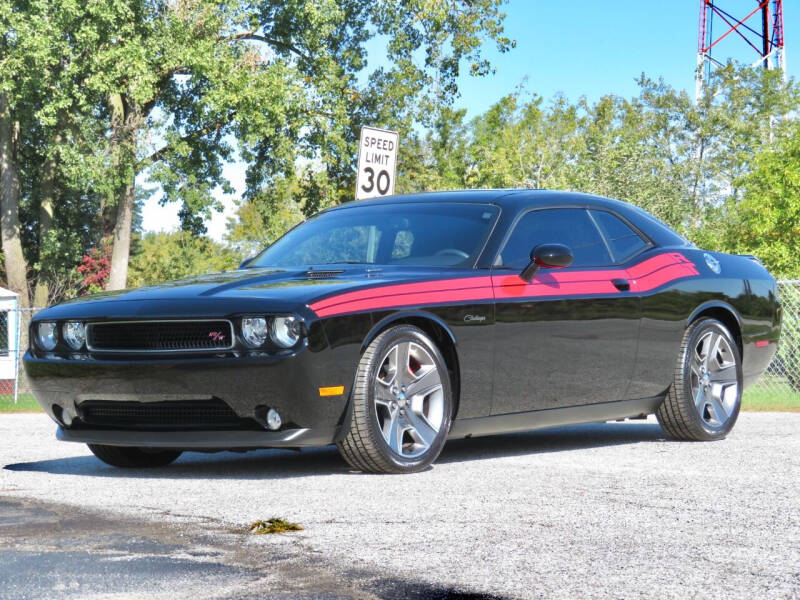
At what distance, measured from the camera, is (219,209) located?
32094 mm

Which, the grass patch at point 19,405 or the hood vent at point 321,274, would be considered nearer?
the hood vent at point 321,274

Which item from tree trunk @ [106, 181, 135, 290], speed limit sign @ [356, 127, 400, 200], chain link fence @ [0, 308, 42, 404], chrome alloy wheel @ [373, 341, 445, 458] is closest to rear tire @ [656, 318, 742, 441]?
chrome alloy wheel @ [373, 341, 445, 458]

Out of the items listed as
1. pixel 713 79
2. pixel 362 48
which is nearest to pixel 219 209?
pixel 362 48

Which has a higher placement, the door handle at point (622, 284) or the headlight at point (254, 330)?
the door handle at point (622, 284)

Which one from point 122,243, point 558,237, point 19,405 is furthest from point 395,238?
point 122,243

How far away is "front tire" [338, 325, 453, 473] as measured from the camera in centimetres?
647

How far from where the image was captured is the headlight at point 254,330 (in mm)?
6297

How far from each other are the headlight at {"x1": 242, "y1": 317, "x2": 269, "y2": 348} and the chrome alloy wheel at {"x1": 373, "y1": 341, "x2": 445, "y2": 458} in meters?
0.65

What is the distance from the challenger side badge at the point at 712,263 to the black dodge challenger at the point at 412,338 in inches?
0.7

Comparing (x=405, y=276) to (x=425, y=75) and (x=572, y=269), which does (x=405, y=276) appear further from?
(x=425, y=75)

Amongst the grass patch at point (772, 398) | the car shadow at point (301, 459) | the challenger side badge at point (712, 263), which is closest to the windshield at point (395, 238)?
the car shadow at point (301, 459)

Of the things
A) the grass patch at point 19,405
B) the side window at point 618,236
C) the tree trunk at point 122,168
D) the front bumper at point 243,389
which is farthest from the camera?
the tree trunk at point 122,168

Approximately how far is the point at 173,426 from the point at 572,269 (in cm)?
270

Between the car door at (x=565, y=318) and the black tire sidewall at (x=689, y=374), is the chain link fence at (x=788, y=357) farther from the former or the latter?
the car door at (x=565, y=318)
